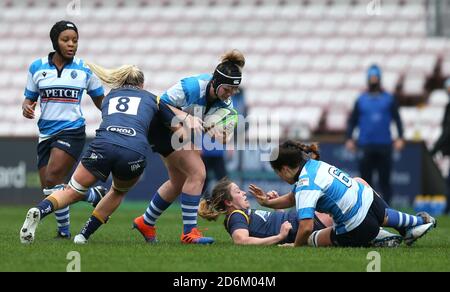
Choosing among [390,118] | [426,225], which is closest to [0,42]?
[390,118]

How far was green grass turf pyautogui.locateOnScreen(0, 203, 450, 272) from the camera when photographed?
264 inches

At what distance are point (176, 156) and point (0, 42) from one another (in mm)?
15189

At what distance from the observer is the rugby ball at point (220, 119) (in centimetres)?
855

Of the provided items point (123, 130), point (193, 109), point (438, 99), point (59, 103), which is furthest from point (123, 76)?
point (438, 99)

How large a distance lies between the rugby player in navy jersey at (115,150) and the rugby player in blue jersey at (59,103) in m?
0.75

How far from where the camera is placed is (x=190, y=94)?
866 centimetres

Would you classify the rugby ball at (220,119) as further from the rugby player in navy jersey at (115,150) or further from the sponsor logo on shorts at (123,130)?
the sponsor logo on shorts at (123,130)

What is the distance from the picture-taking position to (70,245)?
26.5 ft

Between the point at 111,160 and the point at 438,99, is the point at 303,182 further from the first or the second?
the point at 438,99

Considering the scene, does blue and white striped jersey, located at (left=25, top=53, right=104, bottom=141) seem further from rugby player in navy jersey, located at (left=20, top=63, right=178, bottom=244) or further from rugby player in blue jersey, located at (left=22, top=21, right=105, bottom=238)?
rugby player in navy jersey, located at (left=20, top=63, right=178, bottom=244)

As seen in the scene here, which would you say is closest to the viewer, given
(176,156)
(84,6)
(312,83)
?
(176,156)

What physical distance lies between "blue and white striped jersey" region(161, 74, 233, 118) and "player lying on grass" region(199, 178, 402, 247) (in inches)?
29.7

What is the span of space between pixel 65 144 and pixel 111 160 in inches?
50.0
